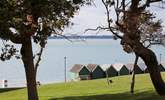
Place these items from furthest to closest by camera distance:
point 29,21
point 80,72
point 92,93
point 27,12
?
point 80,72, point 92,93, point 29,21, point 27,12

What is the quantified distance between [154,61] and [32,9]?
505cm

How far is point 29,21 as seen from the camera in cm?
1939

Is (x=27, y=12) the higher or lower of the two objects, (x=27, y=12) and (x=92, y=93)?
the higher

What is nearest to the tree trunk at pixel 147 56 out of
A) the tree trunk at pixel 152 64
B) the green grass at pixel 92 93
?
the tree trunk at pixel 152 64

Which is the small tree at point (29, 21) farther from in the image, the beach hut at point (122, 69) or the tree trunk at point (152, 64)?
the beach hut at point (122, 69)

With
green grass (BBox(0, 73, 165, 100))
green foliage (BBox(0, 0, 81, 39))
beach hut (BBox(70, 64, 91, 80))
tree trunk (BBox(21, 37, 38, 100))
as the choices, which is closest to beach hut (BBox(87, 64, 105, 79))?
beach hut (BBox(70, 64, 91, 80))

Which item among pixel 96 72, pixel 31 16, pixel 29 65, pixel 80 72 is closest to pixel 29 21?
pixel 31 16

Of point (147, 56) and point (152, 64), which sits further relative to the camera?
point (152, 64)

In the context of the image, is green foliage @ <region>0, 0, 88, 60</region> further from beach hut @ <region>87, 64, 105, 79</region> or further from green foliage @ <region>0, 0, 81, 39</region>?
beach hut @ <region>87, 64, 105, 79</region>

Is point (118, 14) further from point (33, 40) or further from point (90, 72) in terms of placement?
point (90, 72)

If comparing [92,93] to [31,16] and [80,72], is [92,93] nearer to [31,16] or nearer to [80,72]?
[31,16]

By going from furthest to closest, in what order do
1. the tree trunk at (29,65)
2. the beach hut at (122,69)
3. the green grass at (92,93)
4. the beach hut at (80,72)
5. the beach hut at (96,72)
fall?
1. the beach hut at (122,69)
2. the beach hut at (96,72)
3. the beach hut at (80,72)
4. the green grass at (92,93)
5. the tree trunk at (29,65)

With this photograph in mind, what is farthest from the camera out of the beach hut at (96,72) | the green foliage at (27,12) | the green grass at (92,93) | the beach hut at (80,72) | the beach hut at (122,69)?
the beach hut at (122,69)

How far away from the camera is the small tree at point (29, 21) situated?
18.1 meters
